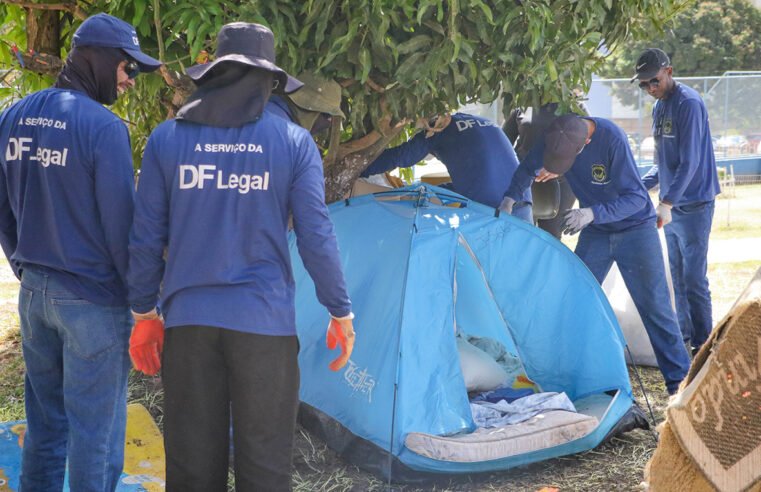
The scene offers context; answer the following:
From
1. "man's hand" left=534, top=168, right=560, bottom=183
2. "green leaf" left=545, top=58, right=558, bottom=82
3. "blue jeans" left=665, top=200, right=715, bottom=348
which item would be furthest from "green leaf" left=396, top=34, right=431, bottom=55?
"blue jeans" left=665, top=200, right=715, bottom=348

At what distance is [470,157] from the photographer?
213 inches

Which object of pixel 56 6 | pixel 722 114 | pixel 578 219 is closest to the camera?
pixel 56 6

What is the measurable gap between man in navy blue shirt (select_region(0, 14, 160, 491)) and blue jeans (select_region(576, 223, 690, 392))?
114 inches

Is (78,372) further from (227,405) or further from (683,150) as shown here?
(683,150)

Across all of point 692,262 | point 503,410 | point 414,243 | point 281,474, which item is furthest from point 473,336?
point 281,474

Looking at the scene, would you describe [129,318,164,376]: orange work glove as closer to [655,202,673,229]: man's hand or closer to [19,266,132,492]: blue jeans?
[19,266,132,492]: blue jeans

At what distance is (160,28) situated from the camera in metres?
4.04

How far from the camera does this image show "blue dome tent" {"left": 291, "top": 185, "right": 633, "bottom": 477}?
13.2ft

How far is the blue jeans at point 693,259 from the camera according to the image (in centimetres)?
575

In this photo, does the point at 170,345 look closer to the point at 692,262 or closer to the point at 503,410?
the point at 503,410

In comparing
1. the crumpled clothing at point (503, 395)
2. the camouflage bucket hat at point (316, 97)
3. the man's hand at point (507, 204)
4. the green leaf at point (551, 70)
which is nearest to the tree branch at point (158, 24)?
the camouflage bucket hat at point (316, 97)

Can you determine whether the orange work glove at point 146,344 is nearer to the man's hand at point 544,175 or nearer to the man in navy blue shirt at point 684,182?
the man's hand at point 544,175

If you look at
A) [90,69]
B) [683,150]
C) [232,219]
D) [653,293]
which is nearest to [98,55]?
[90,69]

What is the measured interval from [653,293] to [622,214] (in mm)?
473
